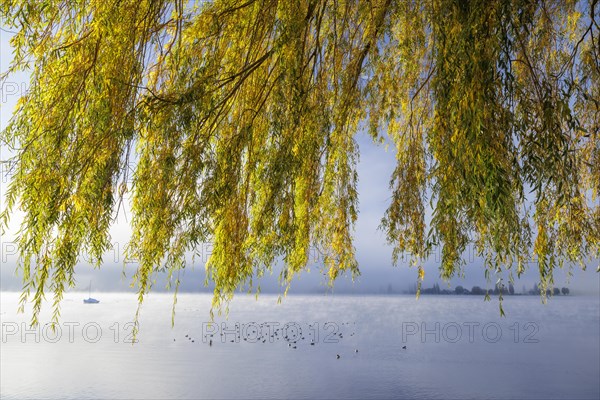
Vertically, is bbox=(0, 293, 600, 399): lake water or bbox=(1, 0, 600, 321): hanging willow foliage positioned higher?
bbox=(1, 0, 600, 321): hanging willow foliage

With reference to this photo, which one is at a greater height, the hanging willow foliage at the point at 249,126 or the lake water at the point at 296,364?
the hanging willow foliage at the point at 249,126

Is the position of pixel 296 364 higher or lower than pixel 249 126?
lower

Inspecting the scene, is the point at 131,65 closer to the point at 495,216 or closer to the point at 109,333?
the point at 495,216

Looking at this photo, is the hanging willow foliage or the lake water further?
the lake water

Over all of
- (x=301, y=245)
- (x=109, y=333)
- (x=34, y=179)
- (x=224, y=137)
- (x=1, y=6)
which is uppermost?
(x=1, y=6)

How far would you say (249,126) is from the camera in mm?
3830

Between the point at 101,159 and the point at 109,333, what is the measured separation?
29528mm

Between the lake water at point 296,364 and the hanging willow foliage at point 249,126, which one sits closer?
the hanging willow foliage at point 249,126

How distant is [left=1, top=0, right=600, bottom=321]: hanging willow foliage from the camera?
9.28 ft

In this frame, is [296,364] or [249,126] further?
[296,364]

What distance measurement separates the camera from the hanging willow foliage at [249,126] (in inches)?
111

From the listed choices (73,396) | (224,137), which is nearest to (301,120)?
(224,137)

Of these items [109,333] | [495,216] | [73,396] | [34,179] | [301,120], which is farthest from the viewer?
[109,333]

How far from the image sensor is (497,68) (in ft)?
9.25
